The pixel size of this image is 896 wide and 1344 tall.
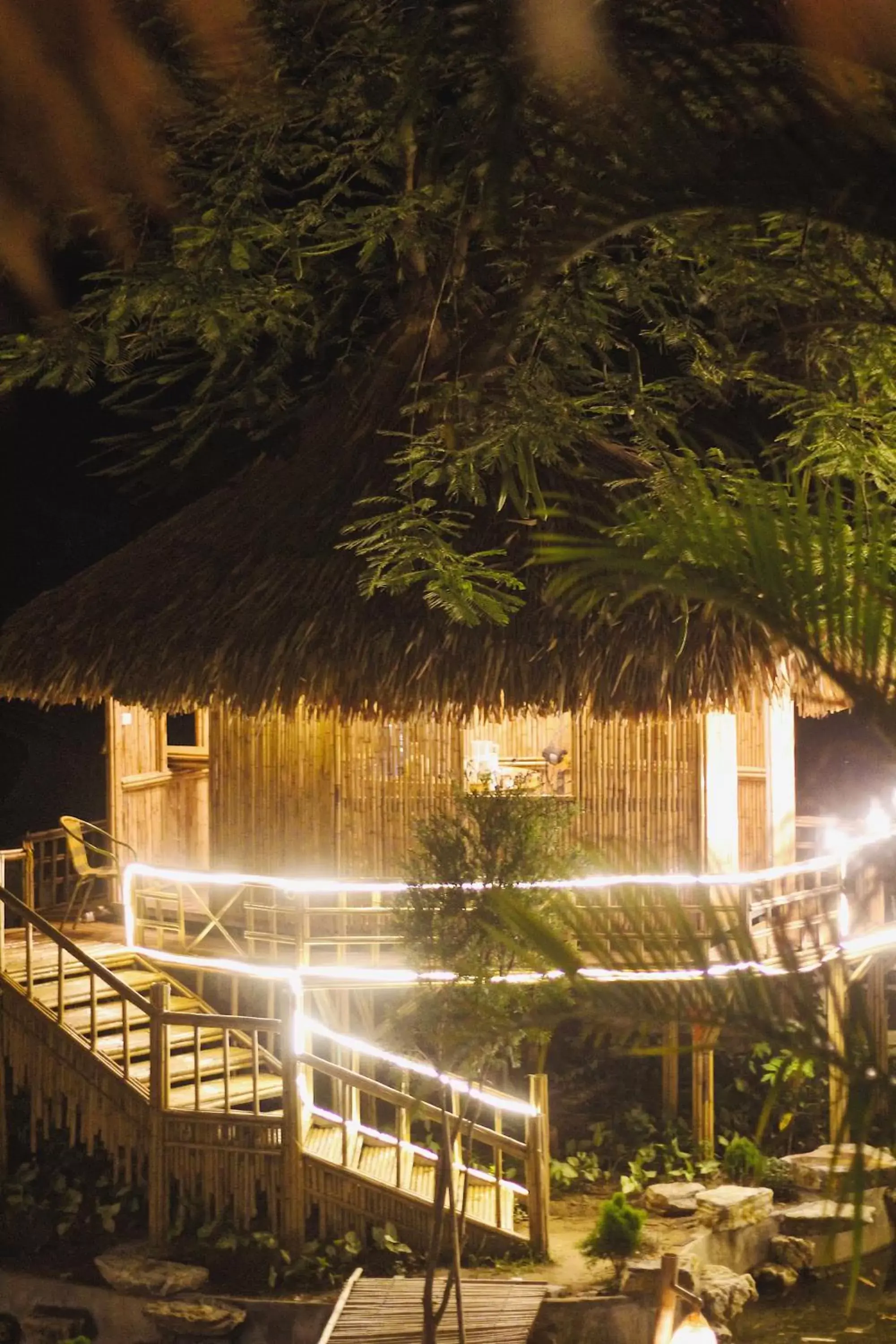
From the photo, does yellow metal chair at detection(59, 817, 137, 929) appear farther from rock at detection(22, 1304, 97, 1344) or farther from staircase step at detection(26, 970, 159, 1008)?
rock at detection(22, 1304, 97, 1344)

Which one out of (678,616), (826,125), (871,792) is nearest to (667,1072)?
(678,616)

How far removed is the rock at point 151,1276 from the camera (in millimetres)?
7914

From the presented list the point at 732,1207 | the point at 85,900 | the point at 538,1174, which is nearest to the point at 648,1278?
the point at 538,1174

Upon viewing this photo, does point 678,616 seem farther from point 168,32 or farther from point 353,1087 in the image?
point 168,32

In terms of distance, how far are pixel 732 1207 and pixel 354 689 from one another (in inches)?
153

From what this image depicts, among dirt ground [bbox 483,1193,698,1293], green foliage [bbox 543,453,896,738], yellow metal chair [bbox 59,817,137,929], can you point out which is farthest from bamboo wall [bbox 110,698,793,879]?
green foliage [bbox 543,453,896,738]

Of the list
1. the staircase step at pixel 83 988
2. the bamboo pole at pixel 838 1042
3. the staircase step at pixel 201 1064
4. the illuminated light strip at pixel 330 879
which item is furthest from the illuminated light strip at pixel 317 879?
the bamboo pole at pixel 838 1042

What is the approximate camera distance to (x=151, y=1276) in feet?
26.1

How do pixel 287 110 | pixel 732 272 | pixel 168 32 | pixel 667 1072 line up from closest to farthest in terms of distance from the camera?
pixel 732 272, pixel 287 110, pixel 168 32, pixel 667 1072

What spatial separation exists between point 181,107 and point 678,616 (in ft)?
14.0

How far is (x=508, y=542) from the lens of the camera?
9.16m

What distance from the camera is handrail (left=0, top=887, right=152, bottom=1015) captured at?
869 centimetres

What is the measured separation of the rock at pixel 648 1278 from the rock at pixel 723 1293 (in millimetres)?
131

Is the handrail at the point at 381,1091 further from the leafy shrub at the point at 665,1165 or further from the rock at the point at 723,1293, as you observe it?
the rock at the point at 723,1293
